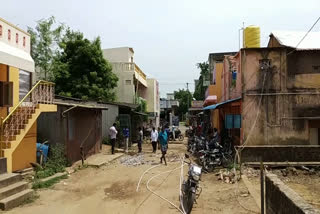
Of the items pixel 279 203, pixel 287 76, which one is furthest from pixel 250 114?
pixel 279 203

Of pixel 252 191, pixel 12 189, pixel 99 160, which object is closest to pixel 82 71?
pixel 99 160

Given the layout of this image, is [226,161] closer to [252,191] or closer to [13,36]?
[252,191]

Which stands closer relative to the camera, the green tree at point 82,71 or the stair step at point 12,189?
the stair step at point 12,189

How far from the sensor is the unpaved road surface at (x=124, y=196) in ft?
25.6

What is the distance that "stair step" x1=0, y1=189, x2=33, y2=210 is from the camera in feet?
24.3

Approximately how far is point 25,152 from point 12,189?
3.67 meters

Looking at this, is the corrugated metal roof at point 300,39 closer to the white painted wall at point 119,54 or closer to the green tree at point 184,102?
the white painted wall at point 119,54

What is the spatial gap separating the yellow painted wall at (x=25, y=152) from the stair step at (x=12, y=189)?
2.42m

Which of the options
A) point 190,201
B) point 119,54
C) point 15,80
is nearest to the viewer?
point 190,201

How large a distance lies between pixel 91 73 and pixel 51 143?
37.4 feet

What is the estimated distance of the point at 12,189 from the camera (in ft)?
26.8

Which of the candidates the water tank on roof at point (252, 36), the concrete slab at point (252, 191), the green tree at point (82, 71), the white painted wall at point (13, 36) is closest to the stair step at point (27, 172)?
the white painted wall at point (13, 36)

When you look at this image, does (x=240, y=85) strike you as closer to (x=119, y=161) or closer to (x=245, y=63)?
(x=245, y=63)

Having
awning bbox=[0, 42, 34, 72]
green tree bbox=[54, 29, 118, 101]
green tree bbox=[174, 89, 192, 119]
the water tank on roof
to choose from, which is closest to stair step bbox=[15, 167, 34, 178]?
awning bbox=[0, 42, 34, 72]
